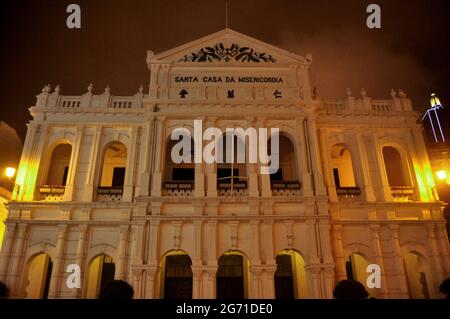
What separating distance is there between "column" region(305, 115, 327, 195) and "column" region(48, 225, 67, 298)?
15.1 m

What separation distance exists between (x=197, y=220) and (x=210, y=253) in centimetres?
195

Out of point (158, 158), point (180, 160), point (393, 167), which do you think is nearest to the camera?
point (158, 158)

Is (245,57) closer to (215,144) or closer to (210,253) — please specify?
(215,144)

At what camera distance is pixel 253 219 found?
65.0ft

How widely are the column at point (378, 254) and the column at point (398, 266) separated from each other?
2.23 ft

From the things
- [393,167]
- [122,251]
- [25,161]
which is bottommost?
[122,251]

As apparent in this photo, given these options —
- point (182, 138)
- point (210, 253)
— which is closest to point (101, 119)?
point (182, 138)

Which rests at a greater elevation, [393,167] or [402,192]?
[393,167]

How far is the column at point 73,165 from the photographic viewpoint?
2153 cm

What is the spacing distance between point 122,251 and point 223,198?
260 inches

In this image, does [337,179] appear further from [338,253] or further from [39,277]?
[39,277]

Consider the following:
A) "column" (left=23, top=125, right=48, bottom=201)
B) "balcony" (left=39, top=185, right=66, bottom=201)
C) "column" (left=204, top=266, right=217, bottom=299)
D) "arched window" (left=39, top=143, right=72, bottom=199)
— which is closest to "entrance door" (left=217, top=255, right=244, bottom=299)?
"column" (left=204, top=266, right=217, bottom=299)

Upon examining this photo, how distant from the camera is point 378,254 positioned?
67.9ft

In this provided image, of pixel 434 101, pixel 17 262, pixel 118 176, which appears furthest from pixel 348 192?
pixel 434 101
